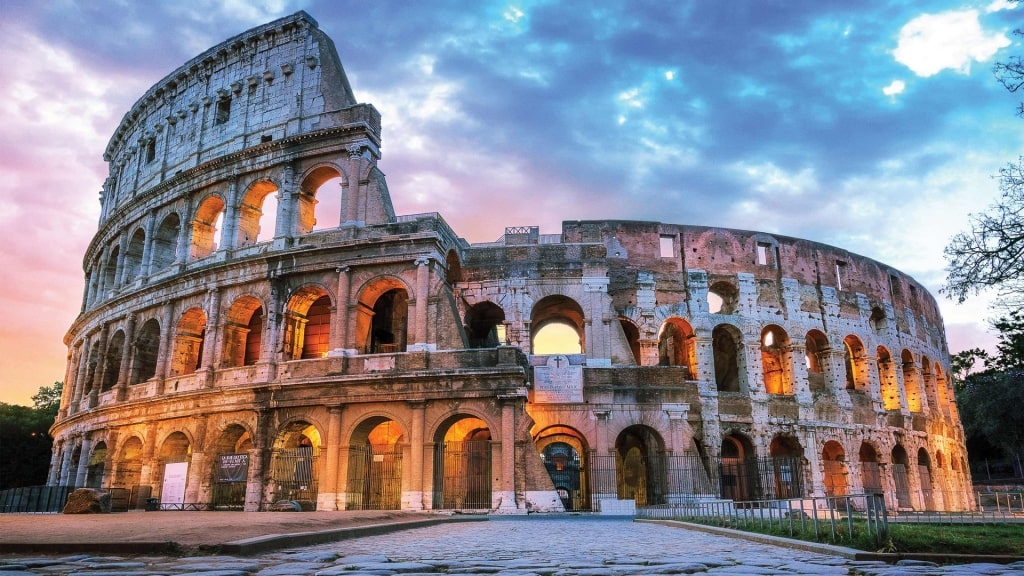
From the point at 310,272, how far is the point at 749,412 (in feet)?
49.1

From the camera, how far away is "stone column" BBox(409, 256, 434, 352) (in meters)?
19.0

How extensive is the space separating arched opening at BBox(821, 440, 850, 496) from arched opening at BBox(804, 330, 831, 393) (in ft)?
7.02

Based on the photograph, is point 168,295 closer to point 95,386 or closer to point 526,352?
point 95,386

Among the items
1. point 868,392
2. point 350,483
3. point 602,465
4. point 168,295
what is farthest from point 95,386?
point 868,392

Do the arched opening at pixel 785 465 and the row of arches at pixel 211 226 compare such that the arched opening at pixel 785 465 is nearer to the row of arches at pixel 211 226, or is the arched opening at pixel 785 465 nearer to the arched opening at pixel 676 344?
the arched opening at pixel 676 344

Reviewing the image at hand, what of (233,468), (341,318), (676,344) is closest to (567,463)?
(676,344)

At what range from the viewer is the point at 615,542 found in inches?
309

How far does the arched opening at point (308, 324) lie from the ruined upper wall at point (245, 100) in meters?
5.23

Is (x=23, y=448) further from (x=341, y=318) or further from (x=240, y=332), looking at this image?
(x=341, y=318)

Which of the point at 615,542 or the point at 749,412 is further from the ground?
the point at 749,412

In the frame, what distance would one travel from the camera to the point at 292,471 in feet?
63.2

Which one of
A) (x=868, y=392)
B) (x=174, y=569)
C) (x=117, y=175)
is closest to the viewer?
(x=174, y=569)

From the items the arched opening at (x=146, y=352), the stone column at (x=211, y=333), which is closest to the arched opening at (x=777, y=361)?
the stone column at (x=211, y=333)

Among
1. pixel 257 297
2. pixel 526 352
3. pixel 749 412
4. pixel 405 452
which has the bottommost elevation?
pixel 405 452
